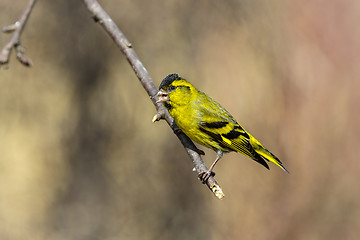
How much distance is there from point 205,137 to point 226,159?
10.3 feet

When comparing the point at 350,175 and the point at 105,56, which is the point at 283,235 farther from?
the point at 105,56

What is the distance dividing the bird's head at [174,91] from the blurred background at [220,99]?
2.97 meters

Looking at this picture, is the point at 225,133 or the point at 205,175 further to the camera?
the point at 225,133

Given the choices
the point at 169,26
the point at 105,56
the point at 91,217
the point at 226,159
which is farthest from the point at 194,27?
the point at 91,217

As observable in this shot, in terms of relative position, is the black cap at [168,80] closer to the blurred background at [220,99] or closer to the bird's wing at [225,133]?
the bird's wing at [225,133]

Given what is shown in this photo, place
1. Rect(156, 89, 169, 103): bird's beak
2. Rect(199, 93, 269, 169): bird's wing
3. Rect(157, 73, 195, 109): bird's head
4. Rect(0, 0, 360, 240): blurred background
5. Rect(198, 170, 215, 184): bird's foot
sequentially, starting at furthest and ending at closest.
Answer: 1. Rect(0, 0, 360, 240): blurred background
2. Rect(199, 93, 269, 169): bird's wing
3. Rect(157, 73, 195, 109): bird's head
4. Rect(156, 89, 169, 103): bird's beak
5. Rect(198, 170, 215, 184): bird's foot

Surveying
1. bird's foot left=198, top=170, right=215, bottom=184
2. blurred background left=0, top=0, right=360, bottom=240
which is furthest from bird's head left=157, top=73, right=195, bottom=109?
blurred background left=0, top=0, right=360, bottom=240

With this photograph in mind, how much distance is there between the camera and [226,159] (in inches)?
300

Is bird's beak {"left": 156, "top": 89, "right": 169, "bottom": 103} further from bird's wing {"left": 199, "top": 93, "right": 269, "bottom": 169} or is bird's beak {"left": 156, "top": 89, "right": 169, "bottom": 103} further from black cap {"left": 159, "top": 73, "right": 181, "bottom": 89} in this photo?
bird's wing {"left": 199, "top": 93, "right": 269, "bottom": 169}

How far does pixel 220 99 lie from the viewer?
756 centimetres

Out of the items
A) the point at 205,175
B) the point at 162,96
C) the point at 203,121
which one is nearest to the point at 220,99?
the point at 203,121

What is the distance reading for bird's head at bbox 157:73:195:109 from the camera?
4230 mm

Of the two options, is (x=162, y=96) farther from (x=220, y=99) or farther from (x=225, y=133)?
(x=220, y=99)

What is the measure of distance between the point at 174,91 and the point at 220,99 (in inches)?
126
